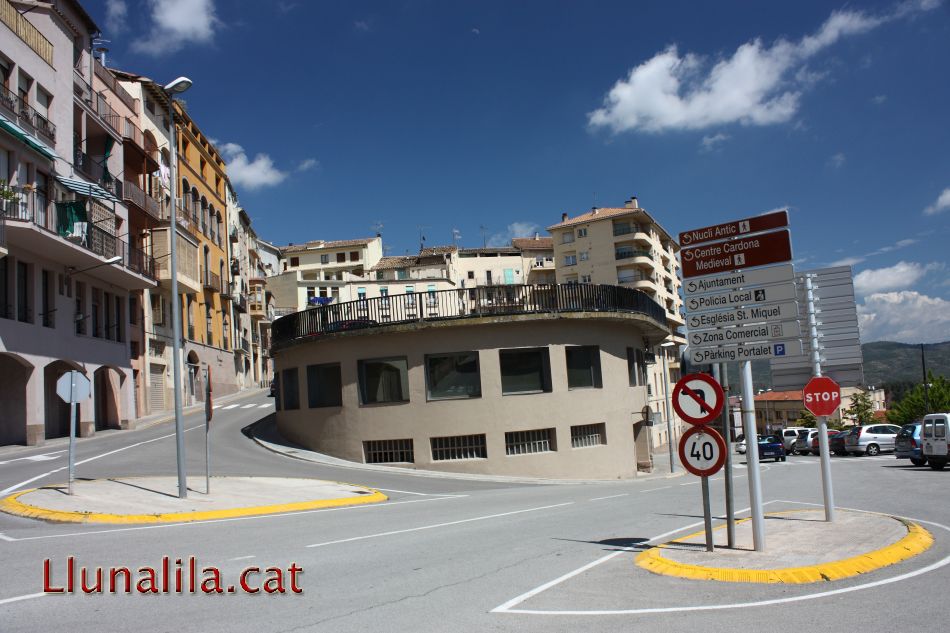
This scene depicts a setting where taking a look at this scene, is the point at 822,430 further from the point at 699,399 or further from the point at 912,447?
the point at 912,447

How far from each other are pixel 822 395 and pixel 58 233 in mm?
27020

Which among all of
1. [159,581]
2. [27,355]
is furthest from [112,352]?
[159,581]

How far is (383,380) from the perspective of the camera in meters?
24.2

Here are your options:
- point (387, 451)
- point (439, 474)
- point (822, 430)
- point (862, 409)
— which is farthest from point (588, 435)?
point (862, 409)

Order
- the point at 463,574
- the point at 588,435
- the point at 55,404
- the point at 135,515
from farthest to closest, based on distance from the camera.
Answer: the point at 55,404 < the point at 588,435 < the point at 135,515 < the point at 463,574

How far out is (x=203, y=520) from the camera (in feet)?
44.6

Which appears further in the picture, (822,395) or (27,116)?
(27,116)

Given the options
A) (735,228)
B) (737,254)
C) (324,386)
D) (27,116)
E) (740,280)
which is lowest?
(324,386)

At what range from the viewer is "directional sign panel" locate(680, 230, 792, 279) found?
9.21 meters

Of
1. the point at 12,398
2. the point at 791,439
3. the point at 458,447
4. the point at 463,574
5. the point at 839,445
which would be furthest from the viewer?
the point at 791,439

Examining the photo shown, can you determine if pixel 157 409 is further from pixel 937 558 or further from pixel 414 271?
pixel 414 271

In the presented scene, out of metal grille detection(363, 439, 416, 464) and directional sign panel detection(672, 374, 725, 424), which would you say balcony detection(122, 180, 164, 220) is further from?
directional sign panel detection(672, 374, 725, 424)

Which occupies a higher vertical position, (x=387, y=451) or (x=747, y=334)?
(x=747, y=334)

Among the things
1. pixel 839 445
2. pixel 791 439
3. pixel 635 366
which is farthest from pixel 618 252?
pixel 635 366
